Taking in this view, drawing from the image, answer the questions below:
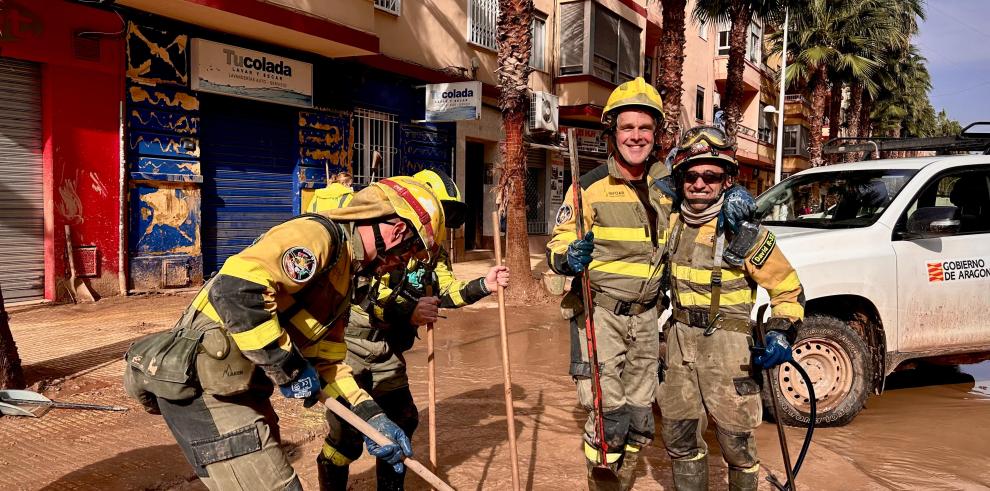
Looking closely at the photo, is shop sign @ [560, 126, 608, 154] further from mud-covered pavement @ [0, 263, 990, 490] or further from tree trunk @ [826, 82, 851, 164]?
tree trunk @ [826, 82, 851, 164]

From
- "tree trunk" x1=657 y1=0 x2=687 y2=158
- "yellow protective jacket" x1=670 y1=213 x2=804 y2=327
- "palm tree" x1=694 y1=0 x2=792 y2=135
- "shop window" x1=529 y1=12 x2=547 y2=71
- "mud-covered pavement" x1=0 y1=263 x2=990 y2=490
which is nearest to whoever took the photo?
"yellow protective jacket" x1=670 y1=213 x2=804 y2=327

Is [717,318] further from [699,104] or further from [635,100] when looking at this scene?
[699,104]

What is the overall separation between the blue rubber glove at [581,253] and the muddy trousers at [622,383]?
1.14ft

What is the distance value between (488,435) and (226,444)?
9.19ft

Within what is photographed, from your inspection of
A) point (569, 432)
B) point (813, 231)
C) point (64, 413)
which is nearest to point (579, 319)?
point (569, 432)

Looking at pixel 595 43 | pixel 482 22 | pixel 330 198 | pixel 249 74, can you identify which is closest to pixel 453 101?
pixel 482 22

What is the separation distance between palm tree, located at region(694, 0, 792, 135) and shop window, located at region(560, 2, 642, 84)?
266 cm

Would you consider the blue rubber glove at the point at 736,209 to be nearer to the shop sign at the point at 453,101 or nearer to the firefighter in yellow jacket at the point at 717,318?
the firefighter in yellow jacket at the point at 717,318

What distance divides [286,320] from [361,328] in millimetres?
1094

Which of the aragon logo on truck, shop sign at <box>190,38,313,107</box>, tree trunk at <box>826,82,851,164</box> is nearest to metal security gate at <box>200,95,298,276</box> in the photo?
shop sign at <box>190,38,313,107</box>

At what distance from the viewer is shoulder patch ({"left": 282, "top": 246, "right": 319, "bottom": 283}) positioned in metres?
2.20

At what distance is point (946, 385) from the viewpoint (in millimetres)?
6570

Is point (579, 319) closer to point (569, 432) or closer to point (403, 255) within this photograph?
point (403, 255)

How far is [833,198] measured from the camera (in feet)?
19.6
